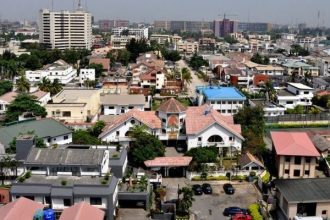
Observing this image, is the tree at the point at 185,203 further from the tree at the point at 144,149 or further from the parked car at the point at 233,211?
the tree at the point at 144,149

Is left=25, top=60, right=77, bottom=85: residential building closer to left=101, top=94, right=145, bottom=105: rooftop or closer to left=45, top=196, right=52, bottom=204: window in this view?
left=101, top=94, right=145, bottom=105: rooftop

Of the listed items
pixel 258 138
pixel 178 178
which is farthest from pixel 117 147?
pixel 258 138

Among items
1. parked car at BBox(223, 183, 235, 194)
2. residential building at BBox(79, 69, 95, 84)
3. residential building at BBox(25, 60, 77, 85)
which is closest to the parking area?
parked car at BBox(223, 183, 235, 194)

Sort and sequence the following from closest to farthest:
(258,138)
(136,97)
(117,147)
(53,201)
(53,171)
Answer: (53,201), (53,171), (117,147), (258,138), (136,97)

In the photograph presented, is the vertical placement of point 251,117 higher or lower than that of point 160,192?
higher

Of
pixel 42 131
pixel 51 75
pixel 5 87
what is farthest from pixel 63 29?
pixel 42 131

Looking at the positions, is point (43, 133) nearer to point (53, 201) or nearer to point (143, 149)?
point (143, 149)

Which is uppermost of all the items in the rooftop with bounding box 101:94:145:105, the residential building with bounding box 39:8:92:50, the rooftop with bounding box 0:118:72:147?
the residential building with bounding box 39:8:92:50
